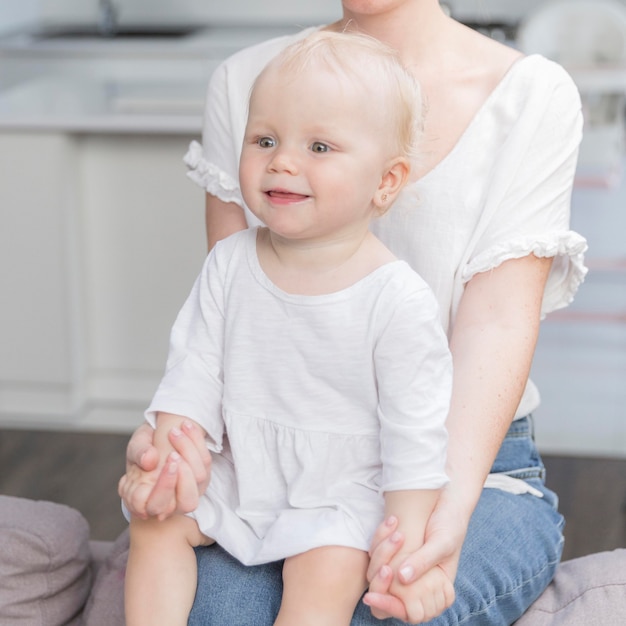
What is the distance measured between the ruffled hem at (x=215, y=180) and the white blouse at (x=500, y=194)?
21 cm

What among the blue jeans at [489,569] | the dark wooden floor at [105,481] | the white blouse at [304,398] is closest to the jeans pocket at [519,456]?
the blue jeans at [489,569]

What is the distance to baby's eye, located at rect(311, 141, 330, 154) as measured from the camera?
1132 mm

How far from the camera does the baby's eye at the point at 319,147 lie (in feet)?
3.71

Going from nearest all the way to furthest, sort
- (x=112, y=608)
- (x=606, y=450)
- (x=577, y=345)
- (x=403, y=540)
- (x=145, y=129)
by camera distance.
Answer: (x=403, y=540) → (x=112, y=608) → (x=145, y=129) → (x=606, y=450) → (x=577, y=345)

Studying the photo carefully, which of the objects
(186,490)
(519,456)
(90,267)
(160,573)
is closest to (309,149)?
(186,490)

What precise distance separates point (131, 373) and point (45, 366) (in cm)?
25

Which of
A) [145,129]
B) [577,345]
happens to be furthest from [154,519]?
[577,345]

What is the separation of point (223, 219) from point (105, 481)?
5.17ft

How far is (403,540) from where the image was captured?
109 centimetres

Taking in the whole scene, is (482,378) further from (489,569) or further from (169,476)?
(169,476)

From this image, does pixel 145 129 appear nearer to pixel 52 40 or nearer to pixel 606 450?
pixel 52 40

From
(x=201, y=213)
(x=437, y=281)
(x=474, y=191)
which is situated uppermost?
(x=474, y=191)

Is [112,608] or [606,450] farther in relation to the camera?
[606,450]

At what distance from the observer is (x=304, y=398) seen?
119cm
